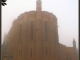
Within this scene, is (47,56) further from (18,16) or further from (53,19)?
(18,16)

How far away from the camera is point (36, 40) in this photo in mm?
19891

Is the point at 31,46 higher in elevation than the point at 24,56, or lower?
higher

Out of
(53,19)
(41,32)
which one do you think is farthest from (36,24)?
(53,19)

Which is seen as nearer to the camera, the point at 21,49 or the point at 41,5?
the point at 21,49

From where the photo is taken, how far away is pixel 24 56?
63.8ft

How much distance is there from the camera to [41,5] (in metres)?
21.8

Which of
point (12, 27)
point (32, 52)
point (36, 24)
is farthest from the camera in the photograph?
point (12, 27)

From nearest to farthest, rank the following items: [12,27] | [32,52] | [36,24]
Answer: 1. [32,52]
2. [36,24]
3. [12,27]

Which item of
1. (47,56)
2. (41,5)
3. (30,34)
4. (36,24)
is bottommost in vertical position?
(47,56)

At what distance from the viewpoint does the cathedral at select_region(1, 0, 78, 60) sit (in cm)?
1952

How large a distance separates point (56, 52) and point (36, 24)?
490 cm

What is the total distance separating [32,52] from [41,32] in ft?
10.1

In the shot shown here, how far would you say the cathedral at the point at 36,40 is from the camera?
19.5 meters

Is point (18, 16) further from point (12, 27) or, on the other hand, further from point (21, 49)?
point (21, 49)
